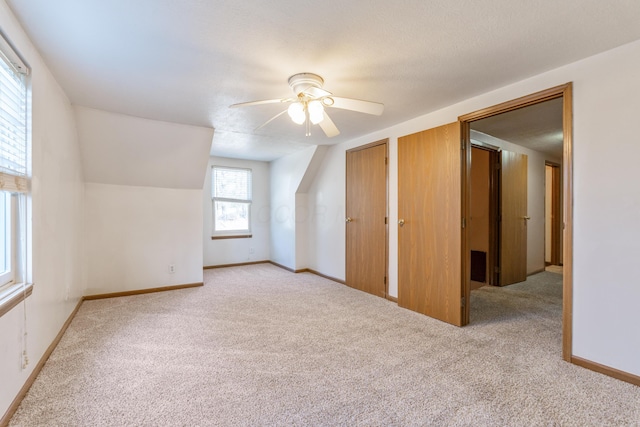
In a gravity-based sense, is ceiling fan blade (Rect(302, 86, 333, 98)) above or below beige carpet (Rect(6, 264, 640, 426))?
above

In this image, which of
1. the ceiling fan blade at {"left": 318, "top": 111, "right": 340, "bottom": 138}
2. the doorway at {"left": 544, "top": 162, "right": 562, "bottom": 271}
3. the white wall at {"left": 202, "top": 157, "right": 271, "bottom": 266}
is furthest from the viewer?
the doorway at {"left": 544, "top": 162, "right": 562, "bottom": 271}

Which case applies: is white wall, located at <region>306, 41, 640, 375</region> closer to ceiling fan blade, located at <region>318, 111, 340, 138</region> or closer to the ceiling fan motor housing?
ceiling fan blade, located at <region>318, 111, 340, 138</region>

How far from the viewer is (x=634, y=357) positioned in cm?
187

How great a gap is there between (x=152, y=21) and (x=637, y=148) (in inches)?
120

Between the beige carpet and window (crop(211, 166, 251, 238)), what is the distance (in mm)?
2574

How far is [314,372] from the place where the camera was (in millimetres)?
2021

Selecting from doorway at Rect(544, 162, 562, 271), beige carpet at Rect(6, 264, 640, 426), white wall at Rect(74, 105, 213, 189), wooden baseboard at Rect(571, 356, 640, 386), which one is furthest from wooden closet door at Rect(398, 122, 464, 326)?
doorway at Rect(544, 162, 562, 271)

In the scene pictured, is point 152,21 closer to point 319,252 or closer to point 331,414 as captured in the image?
point 331,414

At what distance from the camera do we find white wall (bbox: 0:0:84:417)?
1.64 metres

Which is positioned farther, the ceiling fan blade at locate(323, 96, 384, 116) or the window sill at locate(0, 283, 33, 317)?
the ceiling fan blade at locate(323, 96, 384, 116)

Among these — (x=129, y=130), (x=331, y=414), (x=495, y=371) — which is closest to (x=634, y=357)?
(x=495, y=371)

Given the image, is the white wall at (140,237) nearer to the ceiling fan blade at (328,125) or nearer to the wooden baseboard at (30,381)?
the wooden baseboard at (30,381)

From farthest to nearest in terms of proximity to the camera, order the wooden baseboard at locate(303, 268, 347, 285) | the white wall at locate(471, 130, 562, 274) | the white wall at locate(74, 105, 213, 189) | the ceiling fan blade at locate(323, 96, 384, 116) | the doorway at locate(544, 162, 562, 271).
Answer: the doorway at locate(544, 162, 562, 271) < the white wall at locate(471, 130, 562, 274) < the wooden baseboard at locate(303, 268, 347, 285) < the white wall at locate(74, 105, 213, 189) < the ceiling fan blade at locate(323, 96, 384, 116)

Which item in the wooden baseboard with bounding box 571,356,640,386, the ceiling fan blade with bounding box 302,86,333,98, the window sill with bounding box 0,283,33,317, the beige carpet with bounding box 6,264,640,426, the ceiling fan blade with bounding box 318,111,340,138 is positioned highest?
the ceiling fan blade with bounding box 302,86,333,98
